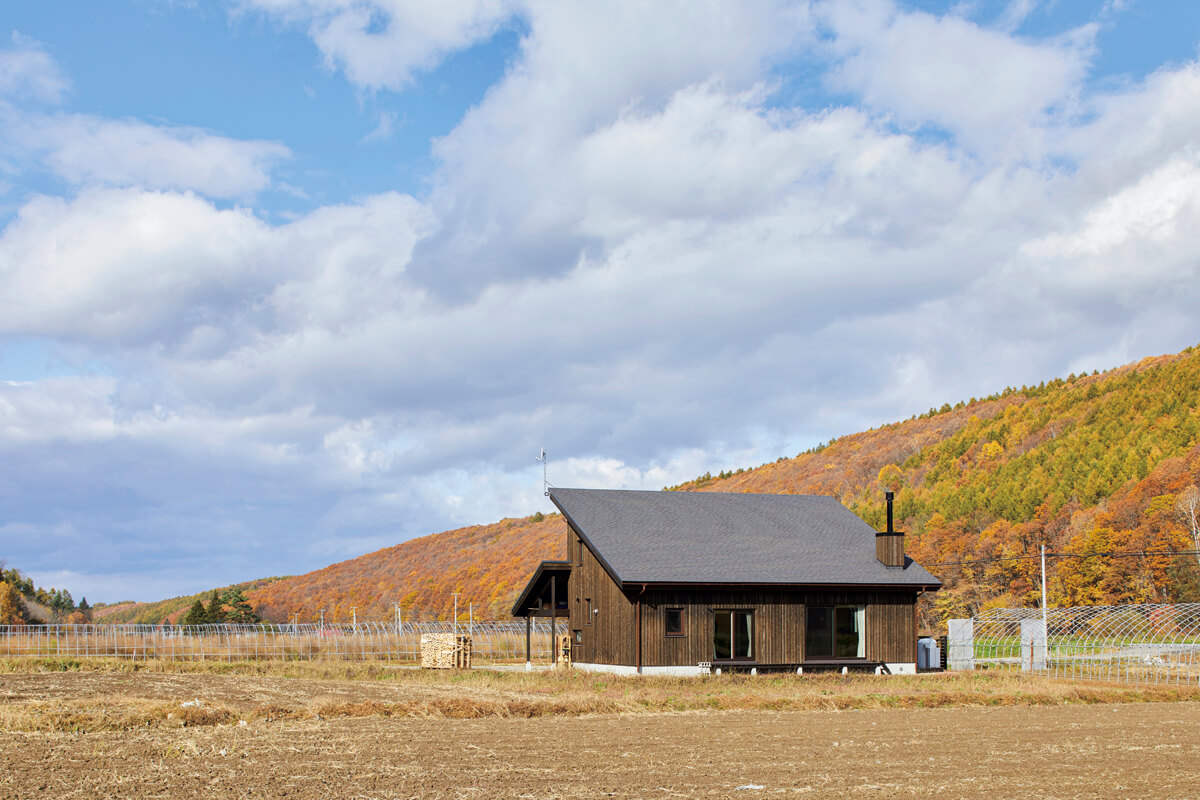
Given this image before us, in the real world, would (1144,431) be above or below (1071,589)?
above

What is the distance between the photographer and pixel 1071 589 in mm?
56969

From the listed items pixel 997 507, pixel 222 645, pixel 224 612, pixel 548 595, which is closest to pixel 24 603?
pixel 224 612

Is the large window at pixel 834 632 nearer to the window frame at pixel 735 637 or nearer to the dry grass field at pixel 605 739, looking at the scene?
the window frame at pixel 735 637

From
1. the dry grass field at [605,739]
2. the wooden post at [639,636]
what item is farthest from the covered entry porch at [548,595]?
the dry grass field at [605,739]

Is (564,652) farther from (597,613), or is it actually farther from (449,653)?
Result: (449,653)

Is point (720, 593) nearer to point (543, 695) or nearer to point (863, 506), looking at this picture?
point (543, 695)

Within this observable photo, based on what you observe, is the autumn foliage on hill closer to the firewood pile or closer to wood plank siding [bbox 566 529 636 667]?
the firewood pile

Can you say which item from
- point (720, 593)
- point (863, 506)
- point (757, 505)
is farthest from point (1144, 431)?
point (720, 593)

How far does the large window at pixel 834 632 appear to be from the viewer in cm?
3017

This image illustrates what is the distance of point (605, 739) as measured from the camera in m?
17.0

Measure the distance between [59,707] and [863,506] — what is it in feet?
224

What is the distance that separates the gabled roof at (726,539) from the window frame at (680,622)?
103 cm

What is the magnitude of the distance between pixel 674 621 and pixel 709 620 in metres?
0.96

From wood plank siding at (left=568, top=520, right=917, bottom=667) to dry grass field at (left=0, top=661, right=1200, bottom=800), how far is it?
6.58 feet
